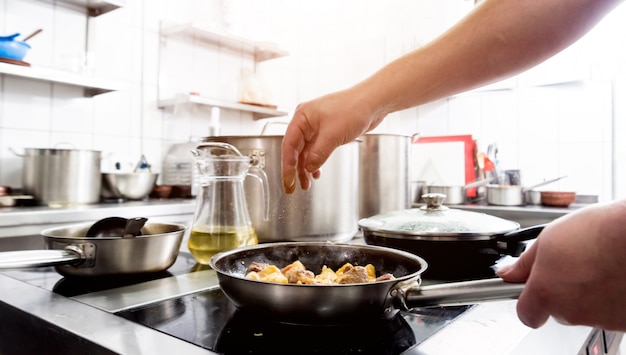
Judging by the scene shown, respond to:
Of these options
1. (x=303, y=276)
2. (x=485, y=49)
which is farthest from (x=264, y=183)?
(x=485, y=49)

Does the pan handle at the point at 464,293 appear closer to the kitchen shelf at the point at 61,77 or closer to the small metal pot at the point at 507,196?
the kitchen shelf at the point at 61,77

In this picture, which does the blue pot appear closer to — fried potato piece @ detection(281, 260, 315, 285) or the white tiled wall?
the white tiled wall

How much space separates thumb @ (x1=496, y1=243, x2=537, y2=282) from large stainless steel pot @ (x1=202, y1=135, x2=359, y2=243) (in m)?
0.59

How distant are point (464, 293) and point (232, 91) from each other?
8.98 feet

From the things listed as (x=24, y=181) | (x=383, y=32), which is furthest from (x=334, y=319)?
(x=383, y=32)

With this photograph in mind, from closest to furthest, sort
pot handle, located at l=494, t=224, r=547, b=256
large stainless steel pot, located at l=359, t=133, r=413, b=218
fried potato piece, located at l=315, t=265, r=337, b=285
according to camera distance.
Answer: fried potato piece, located at l=315, t=265, r=337, b=285
pot handle, located at l=494, t=224, r=547, b=256
large stainless steel pot, located at l=359, t=133, r=413, b=218

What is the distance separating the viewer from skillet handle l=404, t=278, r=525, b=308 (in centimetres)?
41

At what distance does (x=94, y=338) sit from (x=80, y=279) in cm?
28

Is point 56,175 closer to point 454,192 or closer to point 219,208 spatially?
point 219,208

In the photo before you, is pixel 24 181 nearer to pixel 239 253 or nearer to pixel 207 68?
pixel 207 68

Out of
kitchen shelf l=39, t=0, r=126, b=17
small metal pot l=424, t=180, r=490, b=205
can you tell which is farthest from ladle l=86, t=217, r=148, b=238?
small metal pot l=424, t=180, r=490, b=205

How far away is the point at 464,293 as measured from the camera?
43 cm

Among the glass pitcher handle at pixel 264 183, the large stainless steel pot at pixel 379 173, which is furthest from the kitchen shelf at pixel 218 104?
the glass pitcher handle at pixel 264 183

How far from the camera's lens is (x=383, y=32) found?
3.25 metres
